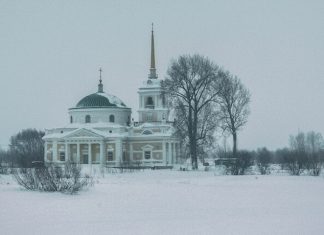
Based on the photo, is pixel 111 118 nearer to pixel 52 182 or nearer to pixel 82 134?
pixel 82 134

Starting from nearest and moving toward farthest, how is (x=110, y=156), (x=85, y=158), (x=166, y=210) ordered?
(x=166, y=210)
(x=110, y=156)
(x=85, y=158)

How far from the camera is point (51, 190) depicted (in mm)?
21031

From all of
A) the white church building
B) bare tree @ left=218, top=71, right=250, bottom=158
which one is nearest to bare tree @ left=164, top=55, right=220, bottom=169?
bare tree @ left=218, top=71, right=250, bottom=158

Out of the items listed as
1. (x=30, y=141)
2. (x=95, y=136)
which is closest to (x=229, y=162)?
(x=95, y=136)

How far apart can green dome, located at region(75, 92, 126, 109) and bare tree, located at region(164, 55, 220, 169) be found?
20.9 m

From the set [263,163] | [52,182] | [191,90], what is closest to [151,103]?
[191,90]

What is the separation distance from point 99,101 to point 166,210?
46.8m

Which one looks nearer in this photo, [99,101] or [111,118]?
[111,118]

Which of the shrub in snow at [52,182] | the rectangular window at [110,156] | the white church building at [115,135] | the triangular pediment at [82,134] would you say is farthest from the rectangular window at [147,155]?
the shrub in snow at [52,182]

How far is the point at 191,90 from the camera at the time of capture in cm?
4244

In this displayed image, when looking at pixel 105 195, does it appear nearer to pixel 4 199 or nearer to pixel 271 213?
pixel 4 199

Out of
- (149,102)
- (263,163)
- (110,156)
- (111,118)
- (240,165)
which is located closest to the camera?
(240,165)

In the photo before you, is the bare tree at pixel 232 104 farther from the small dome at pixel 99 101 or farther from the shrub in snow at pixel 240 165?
the small dome at pixel 99 101

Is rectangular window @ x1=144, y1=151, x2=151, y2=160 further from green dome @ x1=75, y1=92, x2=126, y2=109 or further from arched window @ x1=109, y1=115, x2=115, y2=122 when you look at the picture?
Result: green dome @ x1=75, y1=92, x2=126, y2=109
